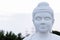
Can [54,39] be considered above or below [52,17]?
below

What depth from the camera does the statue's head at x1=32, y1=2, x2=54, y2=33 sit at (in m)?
5.55

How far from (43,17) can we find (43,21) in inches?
3.5

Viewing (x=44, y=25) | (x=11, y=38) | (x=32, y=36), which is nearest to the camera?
(x=44, y=25)

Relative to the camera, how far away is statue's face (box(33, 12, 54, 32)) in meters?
5.54

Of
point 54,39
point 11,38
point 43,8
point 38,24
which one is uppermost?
point 43,8

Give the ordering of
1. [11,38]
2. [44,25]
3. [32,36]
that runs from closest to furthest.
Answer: [44,25], [32,36], [11,38]

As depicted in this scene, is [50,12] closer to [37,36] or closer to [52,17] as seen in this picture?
[52,17]

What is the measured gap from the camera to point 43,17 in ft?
18.2

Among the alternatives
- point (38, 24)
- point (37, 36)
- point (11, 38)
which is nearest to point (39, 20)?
point (38, 24)

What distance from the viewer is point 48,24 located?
219 inches

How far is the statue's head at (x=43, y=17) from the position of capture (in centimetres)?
555

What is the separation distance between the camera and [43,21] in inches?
217

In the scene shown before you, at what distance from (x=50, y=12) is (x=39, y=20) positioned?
299 mm

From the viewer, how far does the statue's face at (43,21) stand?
554 cm
